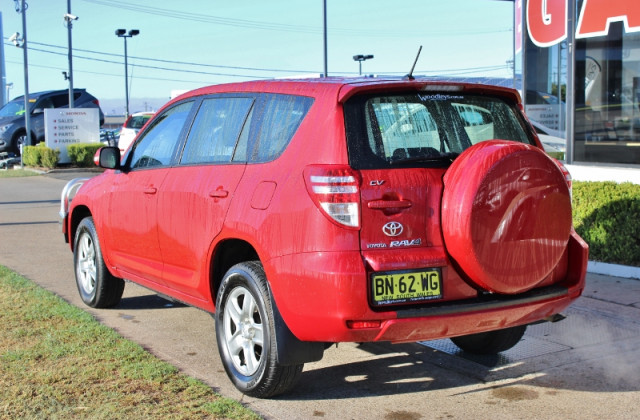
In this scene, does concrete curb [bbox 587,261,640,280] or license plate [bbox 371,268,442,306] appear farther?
concrete curb [bbox 587,261,640,280]

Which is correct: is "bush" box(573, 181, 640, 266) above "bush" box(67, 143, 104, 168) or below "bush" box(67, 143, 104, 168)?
below

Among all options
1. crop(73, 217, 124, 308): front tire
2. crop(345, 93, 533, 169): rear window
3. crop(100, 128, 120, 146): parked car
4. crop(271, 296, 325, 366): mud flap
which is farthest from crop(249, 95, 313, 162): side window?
crop(100, 128, 120, 146): parked car

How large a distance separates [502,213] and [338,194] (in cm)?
85

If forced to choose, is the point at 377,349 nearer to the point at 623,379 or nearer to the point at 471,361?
the point at 471,361

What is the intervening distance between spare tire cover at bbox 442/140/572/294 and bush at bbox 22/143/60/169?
22.3 meters

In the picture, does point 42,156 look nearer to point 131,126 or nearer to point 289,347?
point 131,126

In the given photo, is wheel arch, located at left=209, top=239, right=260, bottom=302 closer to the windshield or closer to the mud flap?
the mud flap

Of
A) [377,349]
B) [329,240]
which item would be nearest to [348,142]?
[329,240]

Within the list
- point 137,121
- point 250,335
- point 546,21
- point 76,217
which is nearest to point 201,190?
point 250,335

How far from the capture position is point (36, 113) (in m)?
30.0

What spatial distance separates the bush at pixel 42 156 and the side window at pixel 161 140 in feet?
63.8

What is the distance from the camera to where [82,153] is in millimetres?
24953

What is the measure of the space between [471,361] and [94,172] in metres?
20.7

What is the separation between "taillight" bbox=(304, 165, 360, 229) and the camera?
4.09 m
